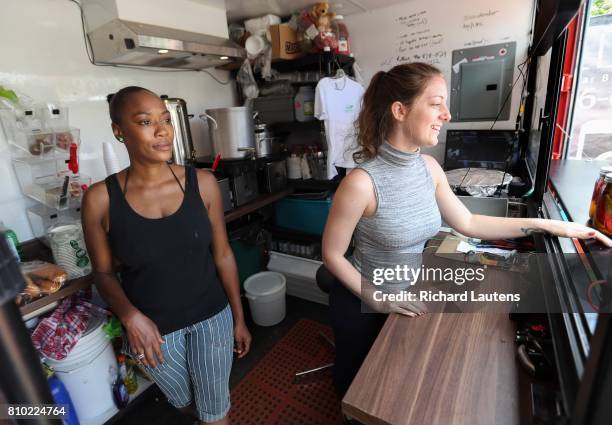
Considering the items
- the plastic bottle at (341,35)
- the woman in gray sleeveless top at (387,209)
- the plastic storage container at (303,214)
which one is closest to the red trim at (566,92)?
the woman in gray sleeveless top at (387,209)

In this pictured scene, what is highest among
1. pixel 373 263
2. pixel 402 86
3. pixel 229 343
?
pixel 402 86

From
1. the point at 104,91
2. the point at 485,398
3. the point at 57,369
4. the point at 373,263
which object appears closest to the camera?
the point at 485,398

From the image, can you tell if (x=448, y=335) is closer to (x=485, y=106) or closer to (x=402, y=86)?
(x=402, y=86)

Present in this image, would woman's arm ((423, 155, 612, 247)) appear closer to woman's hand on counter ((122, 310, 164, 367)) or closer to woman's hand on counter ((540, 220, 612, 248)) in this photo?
woman's hand on counter ((540, 220, 612, 248))

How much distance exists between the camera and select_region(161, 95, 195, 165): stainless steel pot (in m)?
2.07

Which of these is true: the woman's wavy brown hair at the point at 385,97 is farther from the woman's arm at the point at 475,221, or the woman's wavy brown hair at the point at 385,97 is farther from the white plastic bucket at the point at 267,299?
the white plastic bucket at the point at 267,299

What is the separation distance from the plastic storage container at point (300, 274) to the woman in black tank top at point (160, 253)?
54.6 inches

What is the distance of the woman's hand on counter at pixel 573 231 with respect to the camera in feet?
2.86

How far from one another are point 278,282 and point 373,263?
1406 mm

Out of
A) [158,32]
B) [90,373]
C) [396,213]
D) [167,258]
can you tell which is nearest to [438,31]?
[158,32]

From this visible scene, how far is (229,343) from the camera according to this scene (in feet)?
4.25

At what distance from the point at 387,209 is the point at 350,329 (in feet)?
1.42

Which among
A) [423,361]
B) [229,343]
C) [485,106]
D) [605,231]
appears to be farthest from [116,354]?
[485,106]

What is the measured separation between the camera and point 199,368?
47.3 inches
